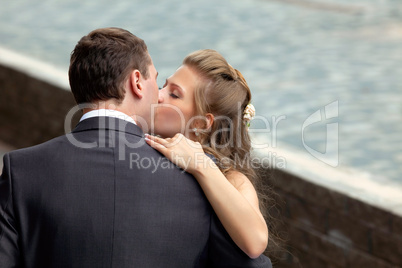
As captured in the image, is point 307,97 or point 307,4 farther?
point 307,4

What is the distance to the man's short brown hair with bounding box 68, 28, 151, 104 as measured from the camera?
210 centimetres

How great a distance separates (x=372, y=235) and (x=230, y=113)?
1480 millimetres

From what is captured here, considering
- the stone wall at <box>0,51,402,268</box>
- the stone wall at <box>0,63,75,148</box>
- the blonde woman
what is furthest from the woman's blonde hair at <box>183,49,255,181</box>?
the stone wall at <box>0,63,75,148</box>

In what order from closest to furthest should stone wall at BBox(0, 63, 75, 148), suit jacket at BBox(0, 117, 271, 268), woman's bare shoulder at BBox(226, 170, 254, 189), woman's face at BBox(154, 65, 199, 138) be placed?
suit jacket at BBox(0, 117, 271, 268) < woman's bare shoulder at BBox(226, 170, 254, 189) < woman's face at BBox(154, 65, 199, 138) < stone wall at BBox(0, 63, 75, 148)

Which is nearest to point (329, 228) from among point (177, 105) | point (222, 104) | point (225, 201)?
point (222, 104)

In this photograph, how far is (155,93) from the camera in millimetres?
2287

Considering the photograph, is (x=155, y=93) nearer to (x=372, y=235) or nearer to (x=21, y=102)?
(x=372, y=235)

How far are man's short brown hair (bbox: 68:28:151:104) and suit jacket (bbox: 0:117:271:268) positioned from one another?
0.08 metres

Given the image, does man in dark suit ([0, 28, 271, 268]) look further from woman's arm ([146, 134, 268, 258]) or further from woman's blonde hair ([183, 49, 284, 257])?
woman's blonde hair ([183, 49, 284, 257])

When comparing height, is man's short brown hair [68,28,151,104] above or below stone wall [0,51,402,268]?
above

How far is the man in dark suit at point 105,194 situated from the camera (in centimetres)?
202

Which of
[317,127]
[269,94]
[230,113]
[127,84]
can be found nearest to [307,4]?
[269,94]

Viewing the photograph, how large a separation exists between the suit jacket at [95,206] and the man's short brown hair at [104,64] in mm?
84

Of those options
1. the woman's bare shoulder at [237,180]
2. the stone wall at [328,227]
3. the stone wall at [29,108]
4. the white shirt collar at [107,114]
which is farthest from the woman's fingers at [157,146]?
the stone wall at [29,108]
